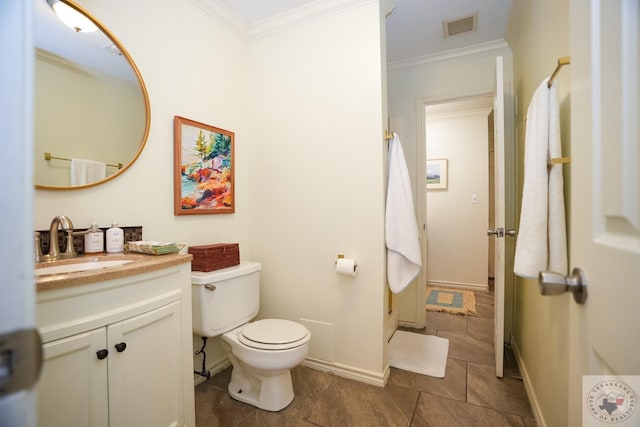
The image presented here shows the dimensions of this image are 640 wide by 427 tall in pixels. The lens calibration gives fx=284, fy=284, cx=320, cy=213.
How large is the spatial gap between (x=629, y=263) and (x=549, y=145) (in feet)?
3.13

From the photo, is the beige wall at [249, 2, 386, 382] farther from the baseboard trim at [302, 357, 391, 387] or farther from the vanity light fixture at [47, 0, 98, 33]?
the vanity light fixture at [47, 0, 98, 33]

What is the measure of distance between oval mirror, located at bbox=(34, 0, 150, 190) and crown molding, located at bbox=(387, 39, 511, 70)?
90.6 inches

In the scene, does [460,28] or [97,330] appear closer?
[97,330]

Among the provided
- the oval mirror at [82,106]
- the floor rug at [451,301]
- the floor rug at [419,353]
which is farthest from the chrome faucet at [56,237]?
the floor rug at [451,301]

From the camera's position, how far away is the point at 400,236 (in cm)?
185

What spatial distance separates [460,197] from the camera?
402cm

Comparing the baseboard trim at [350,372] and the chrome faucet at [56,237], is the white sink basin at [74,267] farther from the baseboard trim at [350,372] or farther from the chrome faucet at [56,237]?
the baseboard trim at [350,372]

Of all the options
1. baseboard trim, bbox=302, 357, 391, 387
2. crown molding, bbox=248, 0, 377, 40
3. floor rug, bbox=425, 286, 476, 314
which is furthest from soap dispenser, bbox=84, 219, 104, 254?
floor rug, bbox=425, 286, 476, 314

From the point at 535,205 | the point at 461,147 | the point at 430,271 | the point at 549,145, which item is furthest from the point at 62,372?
the point at 461,147

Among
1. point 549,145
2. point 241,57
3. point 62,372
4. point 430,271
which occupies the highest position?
point 241,57

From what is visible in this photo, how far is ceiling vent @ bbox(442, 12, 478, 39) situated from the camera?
7.14 ft

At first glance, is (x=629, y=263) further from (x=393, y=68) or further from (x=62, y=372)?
(x=393, y=68)

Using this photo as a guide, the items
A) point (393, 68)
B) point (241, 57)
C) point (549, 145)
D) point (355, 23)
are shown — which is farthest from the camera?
point (393, 68)

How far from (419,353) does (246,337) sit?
1.42 meters
